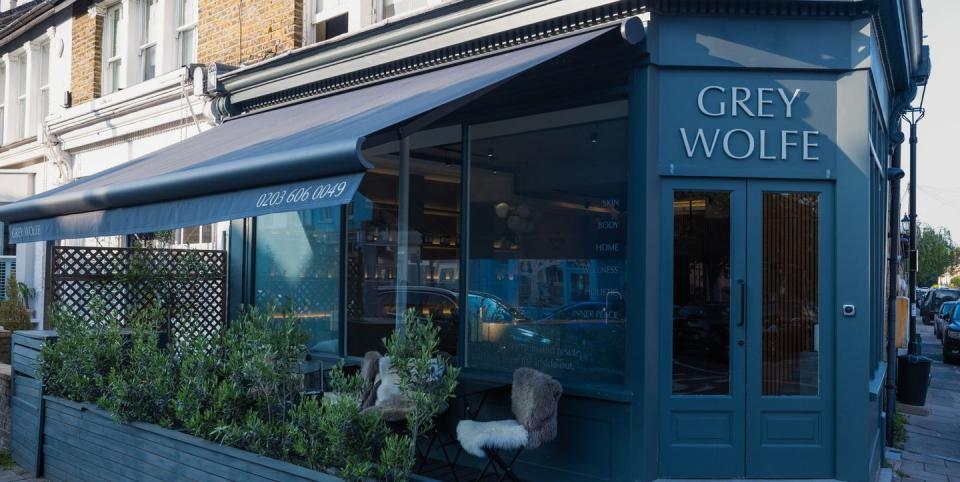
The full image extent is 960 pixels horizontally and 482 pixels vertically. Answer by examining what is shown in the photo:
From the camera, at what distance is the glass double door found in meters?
5.84

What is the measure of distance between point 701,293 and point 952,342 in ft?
53.9

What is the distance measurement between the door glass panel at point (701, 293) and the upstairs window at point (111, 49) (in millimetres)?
10129

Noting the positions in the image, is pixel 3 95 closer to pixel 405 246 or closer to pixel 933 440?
pixel 405 246

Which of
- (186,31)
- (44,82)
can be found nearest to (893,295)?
(186,31)

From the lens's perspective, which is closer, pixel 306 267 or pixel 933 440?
pixel 306 267

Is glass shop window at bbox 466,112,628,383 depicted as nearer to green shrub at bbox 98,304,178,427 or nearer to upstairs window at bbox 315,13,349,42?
green shrub at bbox 98,304,178,427

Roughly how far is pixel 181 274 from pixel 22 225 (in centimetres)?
201

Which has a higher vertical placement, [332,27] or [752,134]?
[332,27]

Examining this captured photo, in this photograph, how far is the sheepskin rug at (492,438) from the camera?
17.8ft

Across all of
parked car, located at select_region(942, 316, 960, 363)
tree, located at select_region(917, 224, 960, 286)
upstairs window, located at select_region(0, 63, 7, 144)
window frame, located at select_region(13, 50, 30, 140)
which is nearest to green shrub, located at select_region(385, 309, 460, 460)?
window frame, located at select_region(13, 50, 30, 140)

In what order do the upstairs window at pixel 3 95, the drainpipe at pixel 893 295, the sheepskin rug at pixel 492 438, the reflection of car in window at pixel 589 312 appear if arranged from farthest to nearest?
1. the upstairs window at pixel 3 95
2. the drainpipe at pixel 893 295
3. the reflection of car in window at pixel 589 312
4. the sheepskin rug at pixel 492 438

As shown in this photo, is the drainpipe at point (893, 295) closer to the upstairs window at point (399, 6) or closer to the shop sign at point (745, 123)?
the shop sign at point (745, 123)

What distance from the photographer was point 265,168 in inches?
199

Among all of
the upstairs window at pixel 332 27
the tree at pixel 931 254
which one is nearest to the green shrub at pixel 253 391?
the upstairs window at pixel 332 27
